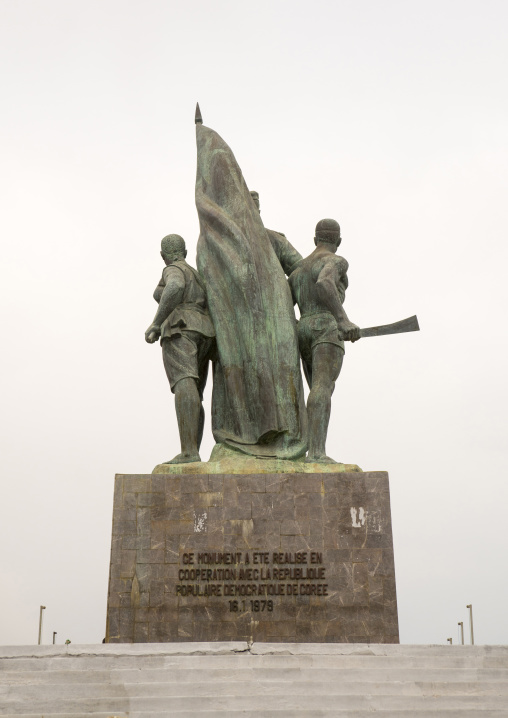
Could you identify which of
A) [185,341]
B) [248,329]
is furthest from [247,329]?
[185,341]

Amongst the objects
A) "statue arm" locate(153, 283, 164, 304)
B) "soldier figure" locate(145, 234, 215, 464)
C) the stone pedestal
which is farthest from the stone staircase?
"statue arm" locate(153, 283, 164, 304)

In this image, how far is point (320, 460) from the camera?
1113 cm

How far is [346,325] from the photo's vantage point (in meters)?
11.7

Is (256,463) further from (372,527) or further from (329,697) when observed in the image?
(329,697)

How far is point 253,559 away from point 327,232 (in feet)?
14.3

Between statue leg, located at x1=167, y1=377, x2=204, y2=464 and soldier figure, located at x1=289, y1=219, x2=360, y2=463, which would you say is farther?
soldier figure, located at x1=289, y1=219, x2=360, y2=463

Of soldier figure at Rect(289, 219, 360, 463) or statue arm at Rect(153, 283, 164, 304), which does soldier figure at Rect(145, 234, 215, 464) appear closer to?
statue arm at Rect(153, 283, 164, 304)

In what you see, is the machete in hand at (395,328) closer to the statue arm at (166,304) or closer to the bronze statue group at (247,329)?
the bronze statue group at (247,329)

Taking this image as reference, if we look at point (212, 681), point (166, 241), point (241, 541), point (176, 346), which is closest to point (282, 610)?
point (241, 541)

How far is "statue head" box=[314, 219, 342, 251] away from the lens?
12414 mm

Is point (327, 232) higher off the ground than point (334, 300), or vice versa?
point (327, 232)

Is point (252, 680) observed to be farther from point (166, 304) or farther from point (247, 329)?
point (166, 304)

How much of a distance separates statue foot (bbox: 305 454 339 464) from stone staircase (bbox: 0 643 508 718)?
2.62 m

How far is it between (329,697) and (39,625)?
18.8 meters
